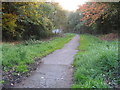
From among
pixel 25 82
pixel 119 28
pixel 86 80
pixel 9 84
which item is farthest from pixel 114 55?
pixel 119 28

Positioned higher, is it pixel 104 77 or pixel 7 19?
pixel 7 19

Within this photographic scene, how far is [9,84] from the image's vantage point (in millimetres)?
3842

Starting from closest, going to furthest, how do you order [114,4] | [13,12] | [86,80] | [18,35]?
Result: [86,80], [114,4], [13,12], [18,35]

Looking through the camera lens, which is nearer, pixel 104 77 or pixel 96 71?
pixel 104 77

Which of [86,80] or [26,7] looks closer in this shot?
[86,80]

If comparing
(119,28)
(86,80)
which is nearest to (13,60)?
(86,80)

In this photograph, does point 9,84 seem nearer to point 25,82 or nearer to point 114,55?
point 25,82

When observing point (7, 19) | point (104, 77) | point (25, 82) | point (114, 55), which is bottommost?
point (25, 82)

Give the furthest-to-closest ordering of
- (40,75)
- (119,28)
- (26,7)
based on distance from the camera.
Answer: (119,28) < (26,7) < (40,75)

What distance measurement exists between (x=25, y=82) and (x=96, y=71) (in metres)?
2.41

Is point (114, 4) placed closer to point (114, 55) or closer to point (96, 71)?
point (114, 55)

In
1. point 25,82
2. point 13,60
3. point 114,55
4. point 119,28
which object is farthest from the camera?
point 119,28

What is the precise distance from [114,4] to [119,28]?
599 inches

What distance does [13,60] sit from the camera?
18.8 feet
